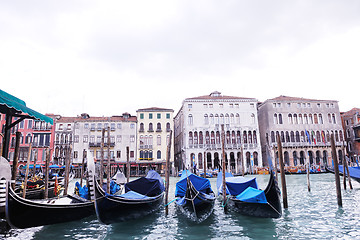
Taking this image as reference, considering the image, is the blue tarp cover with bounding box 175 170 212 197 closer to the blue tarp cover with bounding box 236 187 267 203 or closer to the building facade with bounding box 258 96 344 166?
the blue tarp cover with bounding box 236 187 267 203

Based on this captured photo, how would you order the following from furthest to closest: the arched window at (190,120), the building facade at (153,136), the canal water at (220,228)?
the building facade at (153,136) → the arched window at (190,120) → the canal water at (220,228)

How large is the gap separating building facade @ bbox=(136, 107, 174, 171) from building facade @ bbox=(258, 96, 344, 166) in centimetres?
1269

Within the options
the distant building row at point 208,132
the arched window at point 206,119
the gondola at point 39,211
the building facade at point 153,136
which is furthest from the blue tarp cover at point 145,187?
the arched window at point 206,119

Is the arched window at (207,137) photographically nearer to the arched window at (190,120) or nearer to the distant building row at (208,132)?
the distant building row at (208,132)

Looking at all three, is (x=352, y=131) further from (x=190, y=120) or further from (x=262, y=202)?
(x=262, y=202)

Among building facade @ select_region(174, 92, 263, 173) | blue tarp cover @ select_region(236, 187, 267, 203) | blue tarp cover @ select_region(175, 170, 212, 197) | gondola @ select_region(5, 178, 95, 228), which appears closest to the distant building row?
building facade @ select_region(174, 92, 263, 173)

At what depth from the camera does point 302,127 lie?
32406 millimetres

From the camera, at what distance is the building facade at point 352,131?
3319cm

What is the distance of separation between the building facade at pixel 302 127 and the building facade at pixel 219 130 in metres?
2.15

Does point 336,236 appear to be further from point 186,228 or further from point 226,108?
point 226,108

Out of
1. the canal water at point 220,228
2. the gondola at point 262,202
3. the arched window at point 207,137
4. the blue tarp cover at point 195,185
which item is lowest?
the canal water at point 220,228

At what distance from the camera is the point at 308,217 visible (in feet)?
23.0

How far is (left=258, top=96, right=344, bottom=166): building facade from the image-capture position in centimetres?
3150

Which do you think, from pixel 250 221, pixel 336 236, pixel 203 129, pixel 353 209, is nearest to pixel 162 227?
pixel 250 221
